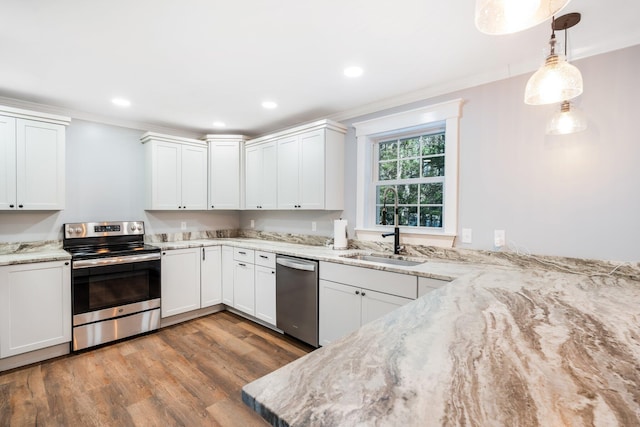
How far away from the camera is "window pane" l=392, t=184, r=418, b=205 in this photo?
3.07m

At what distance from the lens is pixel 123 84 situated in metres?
2.69

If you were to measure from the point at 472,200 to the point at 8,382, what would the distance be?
394 cm

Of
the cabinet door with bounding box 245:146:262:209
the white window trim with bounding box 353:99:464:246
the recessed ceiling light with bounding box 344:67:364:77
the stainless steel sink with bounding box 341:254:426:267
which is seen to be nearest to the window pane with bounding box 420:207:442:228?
the white window trim with bounding box 353:99:464:246

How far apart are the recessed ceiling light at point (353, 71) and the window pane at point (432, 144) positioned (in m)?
0.95

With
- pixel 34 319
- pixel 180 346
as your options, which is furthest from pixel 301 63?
pixel 34 319

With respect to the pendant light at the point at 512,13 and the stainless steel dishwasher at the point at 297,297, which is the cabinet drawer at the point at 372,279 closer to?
the stainless steel dishwasher at the point at 297,297

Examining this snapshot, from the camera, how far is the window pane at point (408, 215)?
3057 millimetres

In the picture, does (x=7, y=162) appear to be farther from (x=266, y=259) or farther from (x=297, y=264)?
(x=297, y=264)

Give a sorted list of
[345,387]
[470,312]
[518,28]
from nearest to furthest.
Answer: [345,387], [518,28], [470,312]

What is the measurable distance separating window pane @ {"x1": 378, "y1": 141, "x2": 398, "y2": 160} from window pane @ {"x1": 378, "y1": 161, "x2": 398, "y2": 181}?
0.07m

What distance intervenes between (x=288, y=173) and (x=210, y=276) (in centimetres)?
160

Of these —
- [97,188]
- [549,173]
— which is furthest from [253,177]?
[549,173]

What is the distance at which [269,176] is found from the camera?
3916 millimetres

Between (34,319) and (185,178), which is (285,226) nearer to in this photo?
(185,178)
